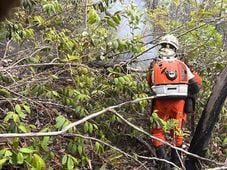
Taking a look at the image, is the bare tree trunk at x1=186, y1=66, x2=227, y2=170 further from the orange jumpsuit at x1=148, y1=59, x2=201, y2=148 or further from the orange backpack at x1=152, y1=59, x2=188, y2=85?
the orange backpack at x1=152, y1=59, x2=188, y2=85

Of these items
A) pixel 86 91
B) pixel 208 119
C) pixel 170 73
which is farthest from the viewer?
pixel 170 73

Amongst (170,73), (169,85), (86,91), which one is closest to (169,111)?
(169,85)

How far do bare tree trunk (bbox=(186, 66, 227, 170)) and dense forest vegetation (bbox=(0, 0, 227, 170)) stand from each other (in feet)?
0.27

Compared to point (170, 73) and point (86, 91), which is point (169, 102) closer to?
point (170, 73)

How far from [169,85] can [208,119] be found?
0.66m

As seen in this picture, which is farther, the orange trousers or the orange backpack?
the orange trousers

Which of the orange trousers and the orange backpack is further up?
the orange backpack

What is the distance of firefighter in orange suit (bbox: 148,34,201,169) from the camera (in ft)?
17.7

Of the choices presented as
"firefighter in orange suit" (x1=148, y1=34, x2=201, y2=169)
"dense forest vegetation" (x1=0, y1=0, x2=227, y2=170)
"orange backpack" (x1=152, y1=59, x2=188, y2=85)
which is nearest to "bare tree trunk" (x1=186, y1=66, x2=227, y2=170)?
"dense forest vegetation" (x1=0, y1=0, x2=227, y2=170)

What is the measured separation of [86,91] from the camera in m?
4.79

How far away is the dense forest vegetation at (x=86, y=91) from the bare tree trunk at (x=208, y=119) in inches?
3.2

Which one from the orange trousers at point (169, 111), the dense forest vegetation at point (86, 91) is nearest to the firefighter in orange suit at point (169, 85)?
the orange trousers at point (169, 111)

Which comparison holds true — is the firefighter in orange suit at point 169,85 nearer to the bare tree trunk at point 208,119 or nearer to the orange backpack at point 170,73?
the orange backpack at point 170,73

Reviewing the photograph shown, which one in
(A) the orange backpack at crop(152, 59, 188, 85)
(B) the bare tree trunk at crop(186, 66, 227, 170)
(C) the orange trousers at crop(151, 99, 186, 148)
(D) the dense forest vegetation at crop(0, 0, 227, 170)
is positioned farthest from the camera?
(C) the orange trousers at crop(151, 99, 186, 148)
